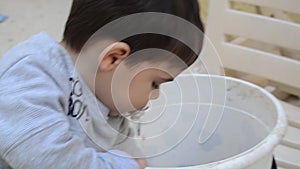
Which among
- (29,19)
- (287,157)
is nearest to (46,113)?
(287,157)

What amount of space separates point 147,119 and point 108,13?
0.34 m

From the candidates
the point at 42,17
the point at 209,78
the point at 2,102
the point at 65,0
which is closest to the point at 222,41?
the point at 209,78

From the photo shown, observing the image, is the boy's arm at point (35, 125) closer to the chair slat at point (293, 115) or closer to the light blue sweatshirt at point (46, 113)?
the light blue sweatshirt at point (46, 113)

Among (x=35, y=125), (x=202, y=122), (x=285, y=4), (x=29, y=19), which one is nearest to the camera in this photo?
(x=35, y=125)

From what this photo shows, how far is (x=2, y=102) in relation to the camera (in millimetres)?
515

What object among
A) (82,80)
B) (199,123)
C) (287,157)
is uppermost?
(82,80)

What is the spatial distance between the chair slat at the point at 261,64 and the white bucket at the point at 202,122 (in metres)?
0.24

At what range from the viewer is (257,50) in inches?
41.5

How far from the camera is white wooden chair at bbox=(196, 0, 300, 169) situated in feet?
3.20

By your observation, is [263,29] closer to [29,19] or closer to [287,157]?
[287,157]

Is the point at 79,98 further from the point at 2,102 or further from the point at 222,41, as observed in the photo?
the point at 222,41

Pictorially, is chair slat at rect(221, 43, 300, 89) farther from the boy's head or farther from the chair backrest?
the boy's head

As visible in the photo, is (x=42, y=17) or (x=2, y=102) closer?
(x=2, y=102)

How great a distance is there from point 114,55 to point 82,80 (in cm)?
5
